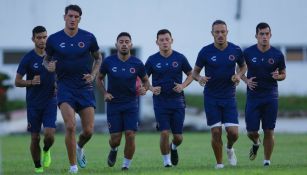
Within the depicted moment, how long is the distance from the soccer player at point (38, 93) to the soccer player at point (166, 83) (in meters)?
1.99

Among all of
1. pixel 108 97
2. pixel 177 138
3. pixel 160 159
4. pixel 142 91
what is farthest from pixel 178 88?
pixel 160 159

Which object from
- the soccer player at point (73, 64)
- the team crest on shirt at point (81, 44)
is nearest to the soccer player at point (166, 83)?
the soccer player at point (73, 64)

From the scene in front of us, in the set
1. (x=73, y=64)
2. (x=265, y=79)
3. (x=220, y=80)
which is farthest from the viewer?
(x=265, y=79)

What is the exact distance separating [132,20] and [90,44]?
91.6ft

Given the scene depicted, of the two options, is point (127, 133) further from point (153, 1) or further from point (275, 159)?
point (153, 1)

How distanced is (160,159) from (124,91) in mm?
4933

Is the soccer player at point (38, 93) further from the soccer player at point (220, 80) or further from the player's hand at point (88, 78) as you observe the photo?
the soccer player at point (220, 80)

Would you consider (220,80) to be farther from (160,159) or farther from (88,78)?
(160,159)

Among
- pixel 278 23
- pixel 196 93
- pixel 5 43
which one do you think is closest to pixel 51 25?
pixel 5 43

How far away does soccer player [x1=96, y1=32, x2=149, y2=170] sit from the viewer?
64.0 feet

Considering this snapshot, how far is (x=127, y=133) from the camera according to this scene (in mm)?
19484

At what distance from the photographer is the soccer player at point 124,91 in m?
19.5

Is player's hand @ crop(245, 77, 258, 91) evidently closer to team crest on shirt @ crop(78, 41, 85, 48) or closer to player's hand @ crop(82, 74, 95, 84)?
player's hand @ crop(82, 74, 95, 84)

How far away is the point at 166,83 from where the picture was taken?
2045cm
